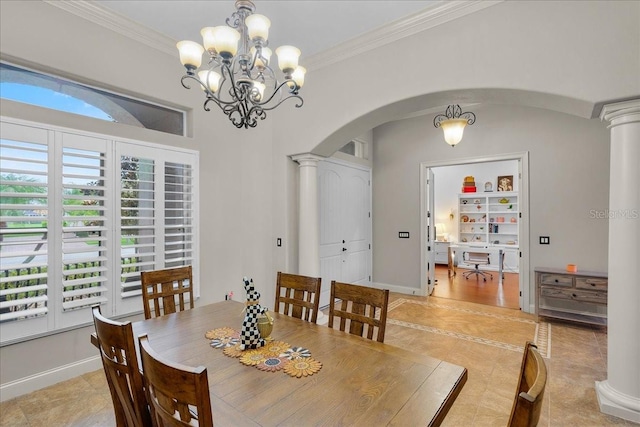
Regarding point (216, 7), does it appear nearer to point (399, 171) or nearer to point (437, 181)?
point (399, 171)

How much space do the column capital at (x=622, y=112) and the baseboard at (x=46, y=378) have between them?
15.7 ft

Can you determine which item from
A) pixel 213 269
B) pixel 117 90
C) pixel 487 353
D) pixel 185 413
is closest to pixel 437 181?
pixel 487 353

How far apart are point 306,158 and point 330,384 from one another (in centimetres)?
302

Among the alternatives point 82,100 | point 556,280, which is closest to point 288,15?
point 82,100

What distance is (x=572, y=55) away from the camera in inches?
94.3

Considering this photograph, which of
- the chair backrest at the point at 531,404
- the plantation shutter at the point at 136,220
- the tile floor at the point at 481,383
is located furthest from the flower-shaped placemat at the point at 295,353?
the plantation shutter at the point at 136,220

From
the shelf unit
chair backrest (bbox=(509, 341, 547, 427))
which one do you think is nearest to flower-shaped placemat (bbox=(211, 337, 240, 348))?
chair backrest (bbox=(509, 341, 547, 427))

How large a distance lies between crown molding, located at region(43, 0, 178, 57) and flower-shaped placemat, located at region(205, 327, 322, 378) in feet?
9.99

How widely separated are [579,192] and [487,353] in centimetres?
279

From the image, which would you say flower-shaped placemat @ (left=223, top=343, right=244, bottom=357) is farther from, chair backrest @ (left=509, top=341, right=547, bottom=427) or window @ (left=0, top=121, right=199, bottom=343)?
window @ (left=0, top=121, right=199, bottom=343)

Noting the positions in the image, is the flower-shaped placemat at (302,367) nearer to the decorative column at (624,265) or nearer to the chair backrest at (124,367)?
the chair backrest at (124,367)

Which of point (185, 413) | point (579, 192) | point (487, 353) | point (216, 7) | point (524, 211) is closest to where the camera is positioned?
point (185, 413)

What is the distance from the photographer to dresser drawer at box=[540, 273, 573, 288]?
13.6 feet

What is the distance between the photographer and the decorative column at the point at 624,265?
2.21 m
